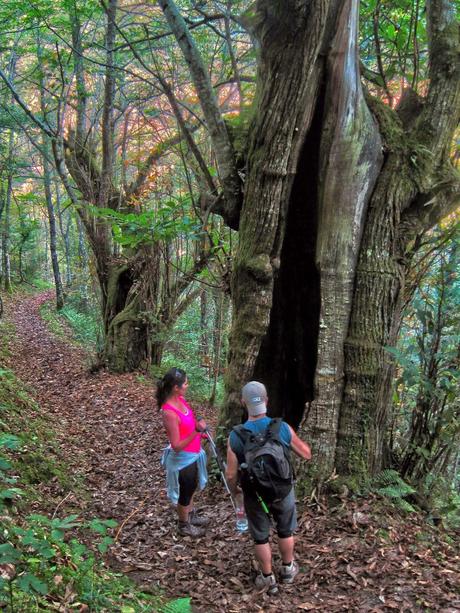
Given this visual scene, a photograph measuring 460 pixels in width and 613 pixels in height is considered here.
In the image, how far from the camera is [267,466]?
353 centimetres

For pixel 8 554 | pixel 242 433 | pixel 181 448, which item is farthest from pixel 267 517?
pixel 8 554

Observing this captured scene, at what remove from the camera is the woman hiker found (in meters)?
4.54

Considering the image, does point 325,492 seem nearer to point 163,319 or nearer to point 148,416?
point 148,416

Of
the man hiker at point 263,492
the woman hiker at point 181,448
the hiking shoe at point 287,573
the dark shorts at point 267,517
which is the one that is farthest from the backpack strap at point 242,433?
the hiking shoe at point 287,573

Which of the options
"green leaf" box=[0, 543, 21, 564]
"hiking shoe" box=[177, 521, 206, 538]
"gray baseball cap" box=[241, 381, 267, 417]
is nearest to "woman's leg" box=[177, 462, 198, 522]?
"hiking shoe" box=[177, 521, 206, 538]

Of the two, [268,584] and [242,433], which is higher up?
[242,433]

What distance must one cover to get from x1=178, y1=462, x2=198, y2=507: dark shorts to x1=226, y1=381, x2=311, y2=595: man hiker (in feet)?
2.90

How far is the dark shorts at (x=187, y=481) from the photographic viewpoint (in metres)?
4.65

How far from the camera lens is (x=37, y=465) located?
18.3ft

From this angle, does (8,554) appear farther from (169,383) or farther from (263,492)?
(169,383)

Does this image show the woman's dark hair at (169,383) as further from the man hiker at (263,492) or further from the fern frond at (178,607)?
the fern frond at (178,607)

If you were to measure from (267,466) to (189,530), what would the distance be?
5.73 ft

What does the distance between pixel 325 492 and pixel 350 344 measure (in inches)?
60.4

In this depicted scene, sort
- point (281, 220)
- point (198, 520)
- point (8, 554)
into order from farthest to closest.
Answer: point (281, 220)
point (198, 520)
point (8, 554)
